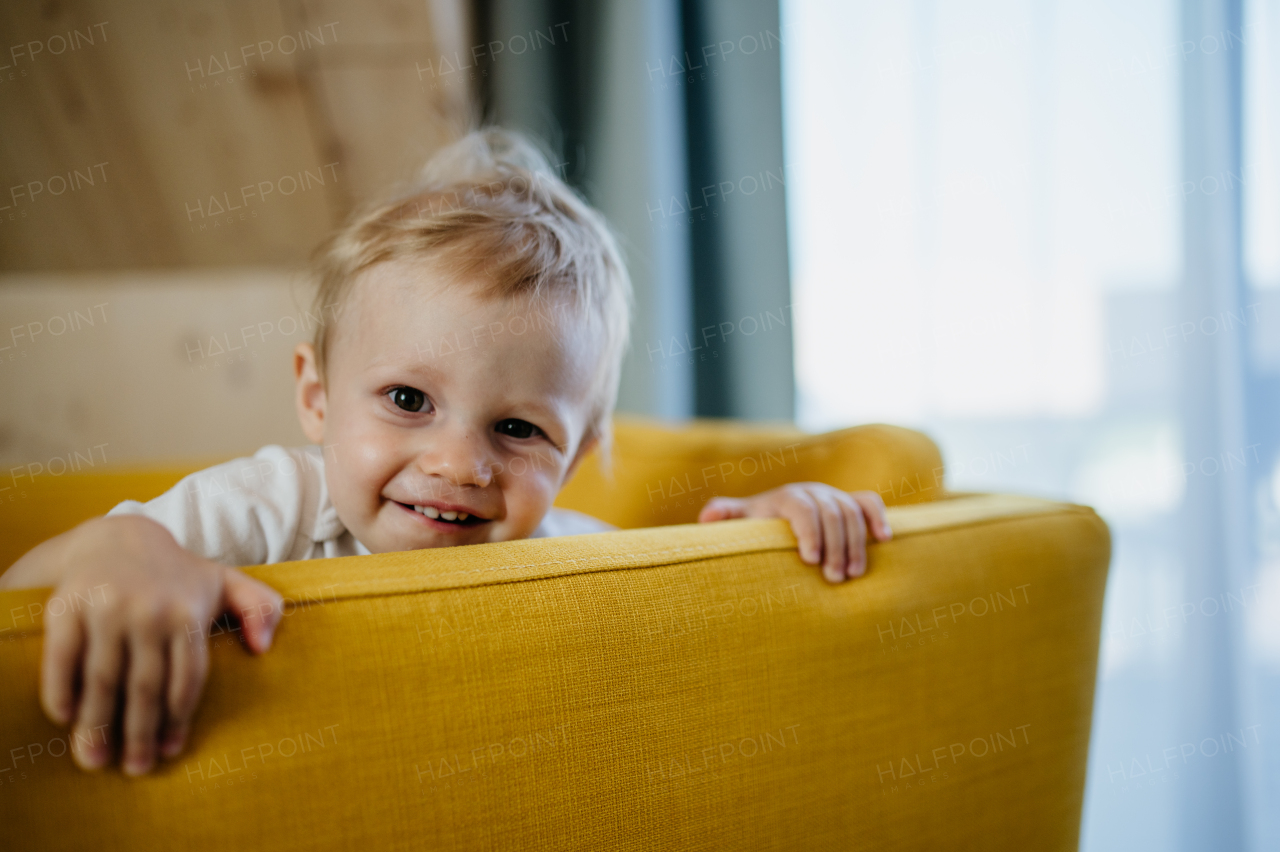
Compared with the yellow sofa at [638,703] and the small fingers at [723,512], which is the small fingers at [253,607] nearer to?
the yellow sofa at [638,703]

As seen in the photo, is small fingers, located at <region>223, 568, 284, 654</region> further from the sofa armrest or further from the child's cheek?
the child's cheek

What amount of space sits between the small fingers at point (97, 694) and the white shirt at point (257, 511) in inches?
13.4

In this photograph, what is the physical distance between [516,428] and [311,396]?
292 mm

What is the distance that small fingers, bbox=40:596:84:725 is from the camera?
40 cm

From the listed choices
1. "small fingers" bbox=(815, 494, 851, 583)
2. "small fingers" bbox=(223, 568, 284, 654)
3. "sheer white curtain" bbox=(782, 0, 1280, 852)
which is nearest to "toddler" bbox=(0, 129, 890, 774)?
"small fingers" bbox=(815, 494, 851, 583)

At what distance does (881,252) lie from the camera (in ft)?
5.64

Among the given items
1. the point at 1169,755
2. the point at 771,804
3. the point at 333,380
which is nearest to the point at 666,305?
the point at 333,380

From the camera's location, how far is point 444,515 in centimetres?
82

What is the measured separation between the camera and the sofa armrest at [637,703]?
443mm

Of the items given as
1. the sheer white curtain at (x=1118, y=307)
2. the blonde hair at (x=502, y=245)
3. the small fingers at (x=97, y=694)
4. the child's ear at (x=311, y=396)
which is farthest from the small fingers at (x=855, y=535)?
the sheer white curtain at (x=1118, y=307)

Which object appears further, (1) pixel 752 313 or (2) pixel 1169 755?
(1) pixel 752 313

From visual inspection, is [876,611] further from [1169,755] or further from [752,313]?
[752,313]

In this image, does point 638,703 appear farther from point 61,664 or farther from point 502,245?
point 502,245

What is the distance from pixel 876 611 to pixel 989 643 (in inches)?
5.5
